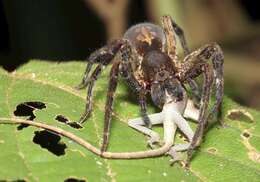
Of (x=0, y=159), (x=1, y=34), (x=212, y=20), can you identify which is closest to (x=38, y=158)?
(x=0, y=159)

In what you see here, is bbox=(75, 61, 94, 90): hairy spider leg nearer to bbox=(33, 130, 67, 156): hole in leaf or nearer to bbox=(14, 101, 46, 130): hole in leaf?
bbox=(14, 101, 46, 130): hole in leaf

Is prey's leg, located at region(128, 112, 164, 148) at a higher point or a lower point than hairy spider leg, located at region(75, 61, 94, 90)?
lower

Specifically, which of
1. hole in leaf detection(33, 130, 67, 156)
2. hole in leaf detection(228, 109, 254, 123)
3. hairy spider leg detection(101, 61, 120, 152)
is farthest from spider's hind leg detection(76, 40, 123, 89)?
hole in leaf detection(228, 109, 254, 123)

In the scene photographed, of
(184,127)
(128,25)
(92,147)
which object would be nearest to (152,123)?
(184,127)

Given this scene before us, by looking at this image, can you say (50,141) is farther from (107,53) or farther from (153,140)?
(107,53)

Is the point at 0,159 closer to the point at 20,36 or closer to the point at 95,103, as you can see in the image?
the point at 95,103

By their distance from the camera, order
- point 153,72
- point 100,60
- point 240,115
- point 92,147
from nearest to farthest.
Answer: point 92,147, point 100,60, point 153,72, point 240,115

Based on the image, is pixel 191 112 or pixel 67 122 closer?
pixel 67 122

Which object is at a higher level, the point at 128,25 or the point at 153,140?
the point at 153,140

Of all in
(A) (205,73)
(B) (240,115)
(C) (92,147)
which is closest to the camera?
(C) (92,147)
